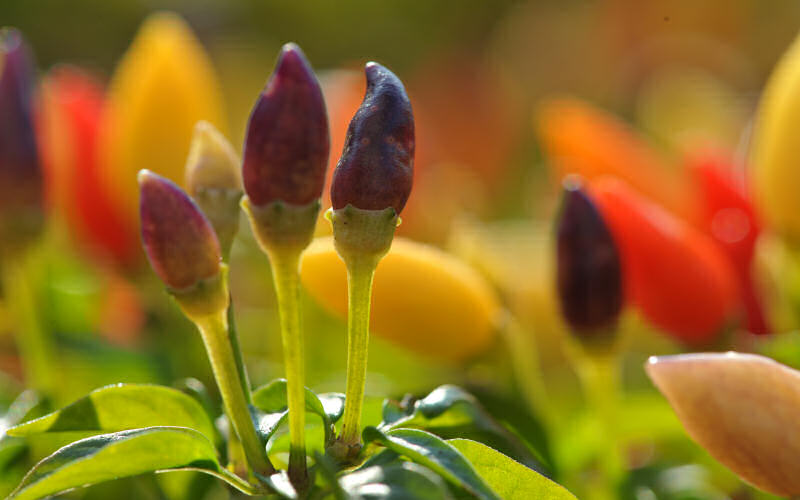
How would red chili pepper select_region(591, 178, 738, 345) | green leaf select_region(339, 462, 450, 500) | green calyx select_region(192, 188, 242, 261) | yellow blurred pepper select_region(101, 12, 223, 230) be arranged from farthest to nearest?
1. yellow blurred pepper select_region(101, 12, 223, 230)
2. red chili pepper select_region(591, 178, 738, 345)
3. green calyx select_region(192, 188, 242, 261)
4. green leaf select_region(339, 462, 450, 500)

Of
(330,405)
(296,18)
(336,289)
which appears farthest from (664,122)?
(296,18)

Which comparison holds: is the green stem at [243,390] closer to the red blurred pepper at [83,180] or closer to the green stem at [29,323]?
the green stem at [29,323]

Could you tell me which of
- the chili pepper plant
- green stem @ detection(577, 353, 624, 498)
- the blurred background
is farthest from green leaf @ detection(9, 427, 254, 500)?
green stem @ detection(577, 353, 624, 498)

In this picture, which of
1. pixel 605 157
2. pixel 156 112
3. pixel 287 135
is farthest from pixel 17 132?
pixel 605 157

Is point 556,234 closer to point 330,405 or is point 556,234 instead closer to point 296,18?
point 330,405

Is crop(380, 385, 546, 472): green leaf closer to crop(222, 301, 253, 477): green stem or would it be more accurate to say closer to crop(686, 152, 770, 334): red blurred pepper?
crop(222, 301, 253, 477): green stem

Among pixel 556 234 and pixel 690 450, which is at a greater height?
pixel 556 234

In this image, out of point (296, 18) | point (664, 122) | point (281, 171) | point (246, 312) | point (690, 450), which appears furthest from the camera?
point (296, 18)

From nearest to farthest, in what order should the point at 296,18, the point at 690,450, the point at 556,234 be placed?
1. the point at 556,234
2. the point at 690,450
3. the point at 296,18
